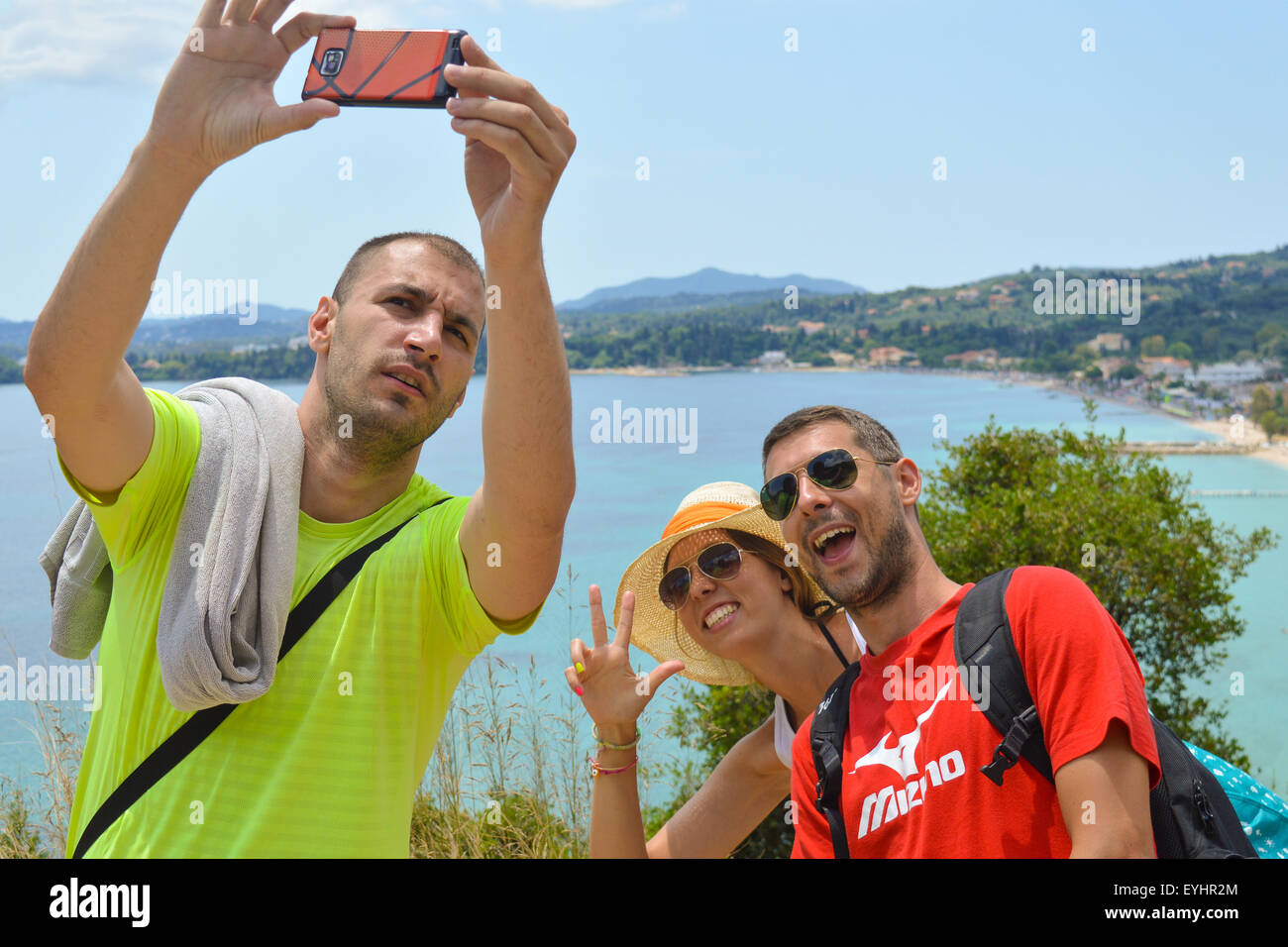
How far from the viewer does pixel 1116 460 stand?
17.9 ft

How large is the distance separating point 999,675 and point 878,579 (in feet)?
1.55

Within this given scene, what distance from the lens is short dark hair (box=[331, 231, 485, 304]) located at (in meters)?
2.20

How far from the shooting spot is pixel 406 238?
2.23 m

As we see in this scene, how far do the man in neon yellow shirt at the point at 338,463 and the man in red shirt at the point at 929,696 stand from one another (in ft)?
2.82

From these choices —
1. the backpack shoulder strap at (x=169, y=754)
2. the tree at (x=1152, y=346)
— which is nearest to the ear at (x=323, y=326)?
the backpack shoulder strap at (x=169, y=754)

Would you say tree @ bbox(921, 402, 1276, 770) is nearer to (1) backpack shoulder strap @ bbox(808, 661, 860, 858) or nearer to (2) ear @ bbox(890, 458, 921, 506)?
(2) ear @ bbox(890, 458, 921, 506)

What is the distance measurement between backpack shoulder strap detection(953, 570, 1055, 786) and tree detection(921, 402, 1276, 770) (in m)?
2.85

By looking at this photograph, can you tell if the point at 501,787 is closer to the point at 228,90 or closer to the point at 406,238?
the point at 406,238

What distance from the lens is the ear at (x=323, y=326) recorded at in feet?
7.24

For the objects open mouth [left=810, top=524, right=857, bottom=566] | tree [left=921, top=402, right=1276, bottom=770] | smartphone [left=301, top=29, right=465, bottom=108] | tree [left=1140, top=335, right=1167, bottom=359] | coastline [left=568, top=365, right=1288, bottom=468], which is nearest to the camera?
smartphone [left=301, top=29, right=465, bottom=108]

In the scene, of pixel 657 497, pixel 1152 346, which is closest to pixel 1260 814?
pixel 657 497

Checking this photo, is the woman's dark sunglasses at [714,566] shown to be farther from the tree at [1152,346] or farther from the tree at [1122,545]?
the tree at [1152,346]

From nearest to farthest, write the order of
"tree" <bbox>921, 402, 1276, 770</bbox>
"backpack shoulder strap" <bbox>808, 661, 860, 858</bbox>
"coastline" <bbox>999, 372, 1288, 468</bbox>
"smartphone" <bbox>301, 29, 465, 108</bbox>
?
1. "smartphone" <bbox>301, 29, 465, 108</bbox>
2. "backpack shoulder strap" <bbox>808, 661, 860, 858</bbox>
3. "tree" <bbox>921, 402, 1276, 770</bbox>
4. "coastline" <bbox>999, 372, 1288, 468</bbox>

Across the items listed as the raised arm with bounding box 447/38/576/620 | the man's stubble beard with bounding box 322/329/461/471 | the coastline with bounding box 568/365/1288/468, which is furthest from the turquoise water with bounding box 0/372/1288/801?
the man's stubble beard with bounding box 322/329/461/471
